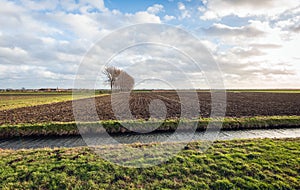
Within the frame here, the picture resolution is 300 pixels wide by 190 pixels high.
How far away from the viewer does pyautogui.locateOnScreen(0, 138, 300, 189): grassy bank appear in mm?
7332

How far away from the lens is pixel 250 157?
30.2ft

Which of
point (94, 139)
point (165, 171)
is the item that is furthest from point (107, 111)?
point (165, 171)

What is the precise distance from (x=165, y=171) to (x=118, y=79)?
87216 mm

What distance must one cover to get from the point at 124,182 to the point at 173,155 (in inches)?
111

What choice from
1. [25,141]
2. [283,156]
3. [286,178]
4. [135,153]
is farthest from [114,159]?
[25,141]

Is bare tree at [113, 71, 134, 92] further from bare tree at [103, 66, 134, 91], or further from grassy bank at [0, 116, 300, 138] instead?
grassy bank at [0, 116, 300, 138]

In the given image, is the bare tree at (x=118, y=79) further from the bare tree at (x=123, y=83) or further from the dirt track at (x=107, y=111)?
the dirt track at (x=107, y=111)

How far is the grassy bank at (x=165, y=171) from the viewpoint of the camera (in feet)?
24.1

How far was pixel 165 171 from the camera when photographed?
8109mm

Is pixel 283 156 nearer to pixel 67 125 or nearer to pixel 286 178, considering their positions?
pixel 286 178

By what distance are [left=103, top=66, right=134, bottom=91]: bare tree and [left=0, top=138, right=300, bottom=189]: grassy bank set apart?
267 feet

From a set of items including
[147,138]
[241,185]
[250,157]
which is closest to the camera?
[241,185]

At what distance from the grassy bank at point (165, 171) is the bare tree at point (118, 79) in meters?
81.5

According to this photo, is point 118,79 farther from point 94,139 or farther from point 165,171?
point 165,171
